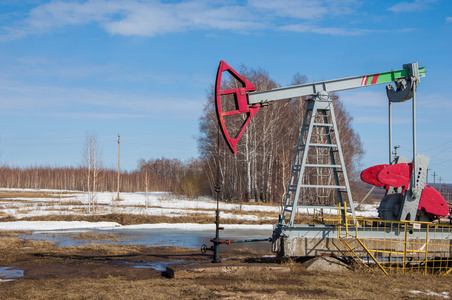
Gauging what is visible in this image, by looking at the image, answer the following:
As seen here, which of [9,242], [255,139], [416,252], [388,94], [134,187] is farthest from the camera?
[134,187]

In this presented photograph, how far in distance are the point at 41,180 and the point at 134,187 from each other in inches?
566

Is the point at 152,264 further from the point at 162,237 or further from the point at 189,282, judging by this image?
the point at 162,237

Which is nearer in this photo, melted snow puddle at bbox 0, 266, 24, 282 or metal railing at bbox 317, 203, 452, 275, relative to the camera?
melted snow puddle at bbox 0, 266, 24, 282

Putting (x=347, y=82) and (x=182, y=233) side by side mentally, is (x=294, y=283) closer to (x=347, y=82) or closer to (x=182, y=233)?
(x=347, y=82)

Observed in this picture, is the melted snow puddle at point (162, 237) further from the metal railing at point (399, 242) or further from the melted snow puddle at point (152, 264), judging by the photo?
the metal railing at point (399, 242)

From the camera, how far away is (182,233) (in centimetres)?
1623

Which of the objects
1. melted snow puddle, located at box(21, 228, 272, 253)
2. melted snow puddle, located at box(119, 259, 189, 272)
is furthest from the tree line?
melted snow puddle, located at box(119, 259, 189, 272)

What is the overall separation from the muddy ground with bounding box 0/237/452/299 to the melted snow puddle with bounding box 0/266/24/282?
5.5 inches

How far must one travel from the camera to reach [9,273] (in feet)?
27.3

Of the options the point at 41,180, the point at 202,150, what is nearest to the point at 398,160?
the point at 202,150

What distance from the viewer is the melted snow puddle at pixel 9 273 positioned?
7.85 metres

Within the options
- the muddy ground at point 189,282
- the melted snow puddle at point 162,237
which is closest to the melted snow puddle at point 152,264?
the muddy ground at point 189,282

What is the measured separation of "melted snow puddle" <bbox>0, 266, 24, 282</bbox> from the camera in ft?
25.7

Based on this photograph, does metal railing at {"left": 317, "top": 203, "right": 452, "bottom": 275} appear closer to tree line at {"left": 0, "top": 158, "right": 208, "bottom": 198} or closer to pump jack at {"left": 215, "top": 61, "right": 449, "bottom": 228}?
pump jack at {"left": 215, "top": 61, "right": 449, "bottom": 228}
